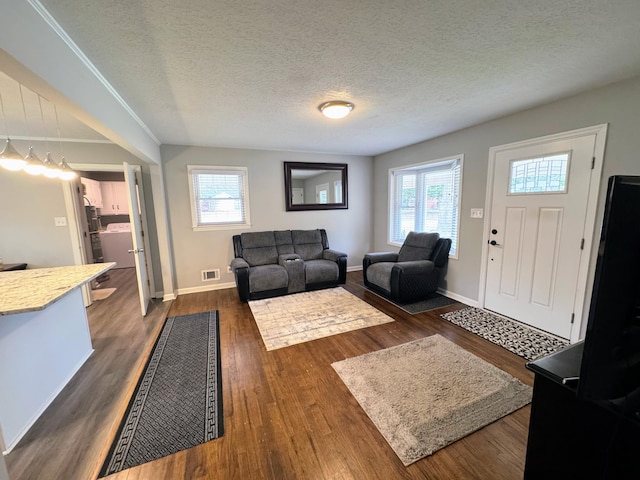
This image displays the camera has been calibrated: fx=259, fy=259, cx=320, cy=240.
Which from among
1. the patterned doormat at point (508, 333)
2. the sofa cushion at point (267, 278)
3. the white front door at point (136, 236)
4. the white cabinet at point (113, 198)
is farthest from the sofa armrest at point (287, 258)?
the white cabinet at point (113, 198)

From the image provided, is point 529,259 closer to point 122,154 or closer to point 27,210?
point 122,154

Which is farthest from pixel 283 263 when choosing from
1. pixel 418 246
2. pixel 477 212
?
pixel 477 212

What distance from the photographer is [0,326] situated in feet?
5.05

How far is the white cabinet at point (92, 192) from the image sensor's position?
20.0 feet

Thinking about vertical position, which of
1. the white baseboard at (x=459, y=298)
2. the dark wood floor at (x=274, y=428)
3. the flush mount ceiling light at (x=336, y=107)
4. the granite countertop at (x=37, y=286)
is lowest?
the dark wood floor at (x=274, y=428)

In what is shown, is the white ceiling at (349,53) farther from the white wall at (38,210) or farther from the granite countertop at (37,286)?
the granite countertop at (37,286)

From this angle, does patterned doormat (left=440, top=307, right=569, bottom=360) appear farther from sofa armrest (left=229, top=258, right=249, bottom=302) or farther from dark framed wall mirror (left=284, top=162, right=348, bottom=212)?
dark framed wall mirror (left=284, top=162, right=348, bottom=212)

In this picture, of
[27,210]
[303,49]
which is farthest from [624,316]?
[27,210]

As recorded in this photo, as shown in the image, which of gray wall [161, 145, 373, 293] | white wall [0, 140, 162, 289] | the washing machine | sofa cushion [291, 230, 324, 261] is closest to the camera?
white wall [0, 140, 162, 289]

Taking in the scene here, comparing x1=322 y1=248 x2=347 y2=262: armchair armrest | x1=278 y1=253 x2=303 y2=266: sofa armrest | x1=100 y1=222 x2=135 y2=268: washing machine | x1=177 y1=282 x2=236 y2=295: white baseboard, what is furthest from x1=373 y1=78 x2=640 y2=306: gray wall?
x1=100 y1=222 x2=135 y2=268: washing machine

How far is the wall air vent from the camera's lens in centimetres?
441

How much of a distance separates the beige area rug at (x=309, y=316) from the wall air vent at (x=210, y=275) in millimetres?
1099

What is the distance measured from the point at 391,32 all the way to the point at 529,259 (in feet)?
8.91

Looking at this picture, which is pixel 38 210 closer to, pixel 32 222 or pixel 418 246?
pixel 32 222
